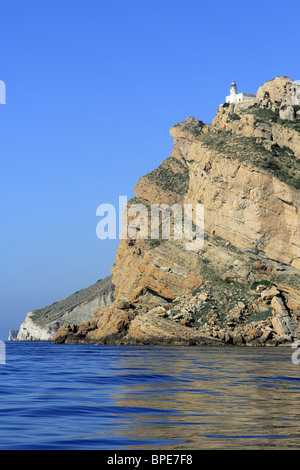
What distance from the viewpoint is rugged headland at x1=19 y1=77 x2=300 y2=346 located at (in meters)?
98.6

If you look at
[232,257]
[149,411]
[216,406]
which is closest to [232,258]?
[232,257]

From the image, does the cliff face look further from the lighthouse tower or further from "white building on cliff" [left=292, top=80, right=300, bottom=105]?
the lighthouse tower

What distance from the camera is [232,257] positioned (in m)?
108

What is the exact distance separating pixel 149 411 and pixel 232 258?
85093mm

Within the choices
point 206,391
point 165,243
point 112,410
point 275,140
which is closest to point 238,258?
point 165,243

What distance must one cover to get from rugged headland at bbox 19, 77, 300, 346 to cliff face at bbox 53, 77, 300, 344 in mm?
170

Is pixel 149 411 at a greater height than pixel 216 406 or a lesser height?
greater

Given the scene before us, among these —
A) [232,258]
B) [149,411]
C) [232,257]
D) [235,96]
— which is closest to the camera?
[149,411]

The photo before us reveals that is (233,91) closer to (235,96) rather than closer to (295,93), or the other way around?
(235,96)

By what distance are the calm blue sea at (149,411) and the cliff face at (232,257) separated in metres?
57.3

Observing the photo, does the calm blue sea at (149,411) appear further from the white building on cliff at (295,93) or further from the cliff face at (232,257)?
the white building on cliff at (295,93)

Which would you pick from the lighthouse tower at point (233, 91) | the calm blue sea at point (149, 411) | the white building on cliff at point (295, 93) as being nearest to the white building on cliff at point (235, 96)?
the lighthouse tower at point (233, 91)

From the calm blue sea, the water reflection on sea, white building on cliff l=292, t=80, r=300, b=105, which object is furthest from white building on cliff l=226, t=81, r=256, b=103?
the calm blue sea

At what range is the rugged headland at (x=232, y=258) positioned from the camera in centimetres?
9856
